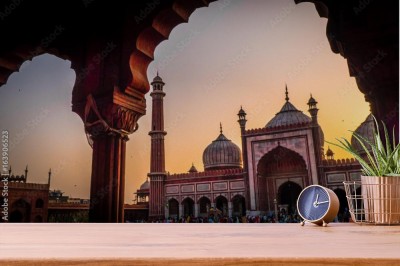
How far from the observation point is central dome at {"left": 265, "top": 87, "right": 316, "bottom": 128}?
45.9ft

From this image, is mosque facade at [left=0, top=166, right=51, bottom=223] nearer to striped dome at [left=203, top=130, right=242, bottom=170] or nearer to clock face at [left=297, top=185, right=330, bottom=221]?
striped dome at [left=203, top=130, right=242, bottom=170]

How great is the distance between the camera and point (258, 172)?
1280cm

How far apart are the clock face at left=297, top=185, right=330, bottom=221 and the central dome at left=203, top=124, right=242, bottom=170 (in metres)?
14.8

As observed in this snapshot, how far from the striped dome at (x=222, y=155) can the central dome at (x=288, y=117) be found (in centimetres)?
238

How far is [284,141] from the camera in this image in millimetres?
12586

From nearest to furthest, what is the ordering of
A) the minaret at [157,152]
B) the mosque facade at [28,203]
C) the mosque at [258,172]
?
the mosque facade at [28,203], the mosque at [258,172], the minaret at [157,152]

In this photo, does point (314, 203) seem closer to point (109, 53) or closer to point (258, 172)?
point (109, 53)

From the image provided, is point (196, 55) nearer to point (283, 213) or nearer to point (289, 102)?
point (283, 213)

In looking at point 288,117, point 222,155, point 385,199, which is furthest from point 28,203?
point 385,199

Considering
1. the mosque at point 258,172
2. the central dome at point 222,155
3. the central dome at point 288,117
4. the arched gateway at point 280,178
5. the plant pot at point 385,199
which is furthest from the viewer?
the central dome at point 222,155

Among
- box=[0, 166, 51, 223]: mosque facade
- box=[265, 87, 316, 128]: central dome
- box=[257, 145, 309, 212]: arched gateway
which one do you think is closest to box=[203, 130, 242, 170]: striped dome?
box=[265, 87, 316, 128]: central dome

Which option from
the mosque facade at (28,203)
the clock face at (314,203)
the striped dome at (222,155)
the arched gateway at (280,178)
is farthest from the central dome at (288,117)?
the clock face at (314,203)

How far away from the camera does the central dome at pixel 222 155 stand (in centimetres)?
1566

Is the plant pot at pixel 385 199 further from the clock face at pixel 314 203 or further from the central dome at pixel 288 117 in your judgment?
the central dome at pixel 288 117
